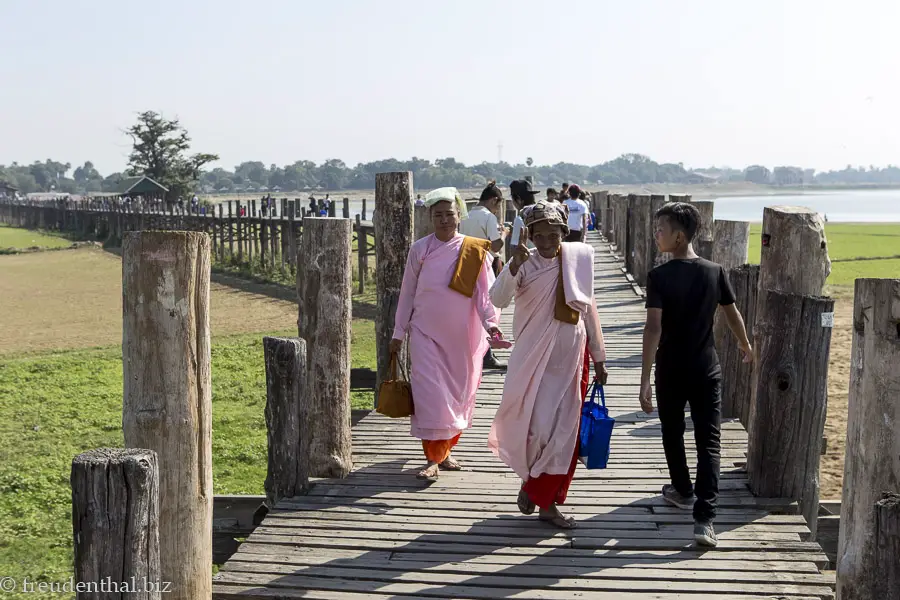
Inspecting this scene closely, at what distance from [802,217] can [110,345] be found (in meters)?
13.9

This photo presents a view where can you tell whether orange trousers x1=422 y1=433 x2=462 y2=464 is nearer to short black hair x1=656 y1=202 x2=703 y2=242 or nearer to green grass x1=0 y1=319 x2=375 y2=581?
short black hair x1=656 y1=202 x2=703 y2=242

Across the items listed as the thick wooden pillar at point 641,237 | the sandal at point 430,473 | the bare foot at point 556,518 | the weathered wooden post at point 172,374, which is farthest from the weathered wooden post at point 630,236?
the weathered wooden post at point 172,374

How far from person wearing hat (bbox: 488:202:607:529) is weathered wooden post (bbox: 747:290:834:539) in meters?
0.97

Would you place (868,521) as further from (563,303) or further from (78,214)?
(78,214)

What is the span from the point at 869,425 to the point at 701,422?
120cm

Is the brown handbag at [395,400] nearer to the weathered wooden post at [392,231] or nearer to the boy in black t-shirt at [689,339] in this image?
the boy in black t-shirt at [689,339]

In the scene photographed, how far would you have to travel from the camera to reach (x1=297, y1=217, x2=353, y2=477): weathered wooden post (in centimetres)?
562

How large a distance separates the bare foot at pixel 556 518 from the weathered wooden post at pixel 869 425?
1577mm

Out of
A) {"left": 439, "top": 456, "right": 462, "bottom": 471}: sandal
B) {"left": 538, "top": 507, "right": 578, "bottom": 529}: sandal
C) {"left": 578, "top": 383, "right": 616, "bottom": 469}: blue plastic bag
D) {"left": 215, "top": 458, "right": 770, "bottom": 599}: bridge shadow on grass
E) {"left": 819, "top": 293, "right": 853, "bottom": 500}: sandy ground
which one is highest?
{"left": 578, "top": 383, "right": 616, "bottom": 469}: blue plastic bag

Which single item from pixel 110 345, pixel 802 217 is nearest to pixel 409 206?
pixel 802 217

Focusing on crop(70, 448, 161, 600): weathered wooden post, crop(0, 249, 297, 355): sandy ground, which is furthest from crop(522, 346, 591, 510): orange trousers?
crop(0, 249, 297, 355): sandy ground

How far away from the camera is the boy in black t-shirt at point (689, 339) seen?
4.55m

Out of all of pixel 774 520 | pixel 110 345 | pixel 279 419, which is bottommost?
pixel 110 345

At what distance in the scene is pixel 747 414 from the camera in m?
6.49
